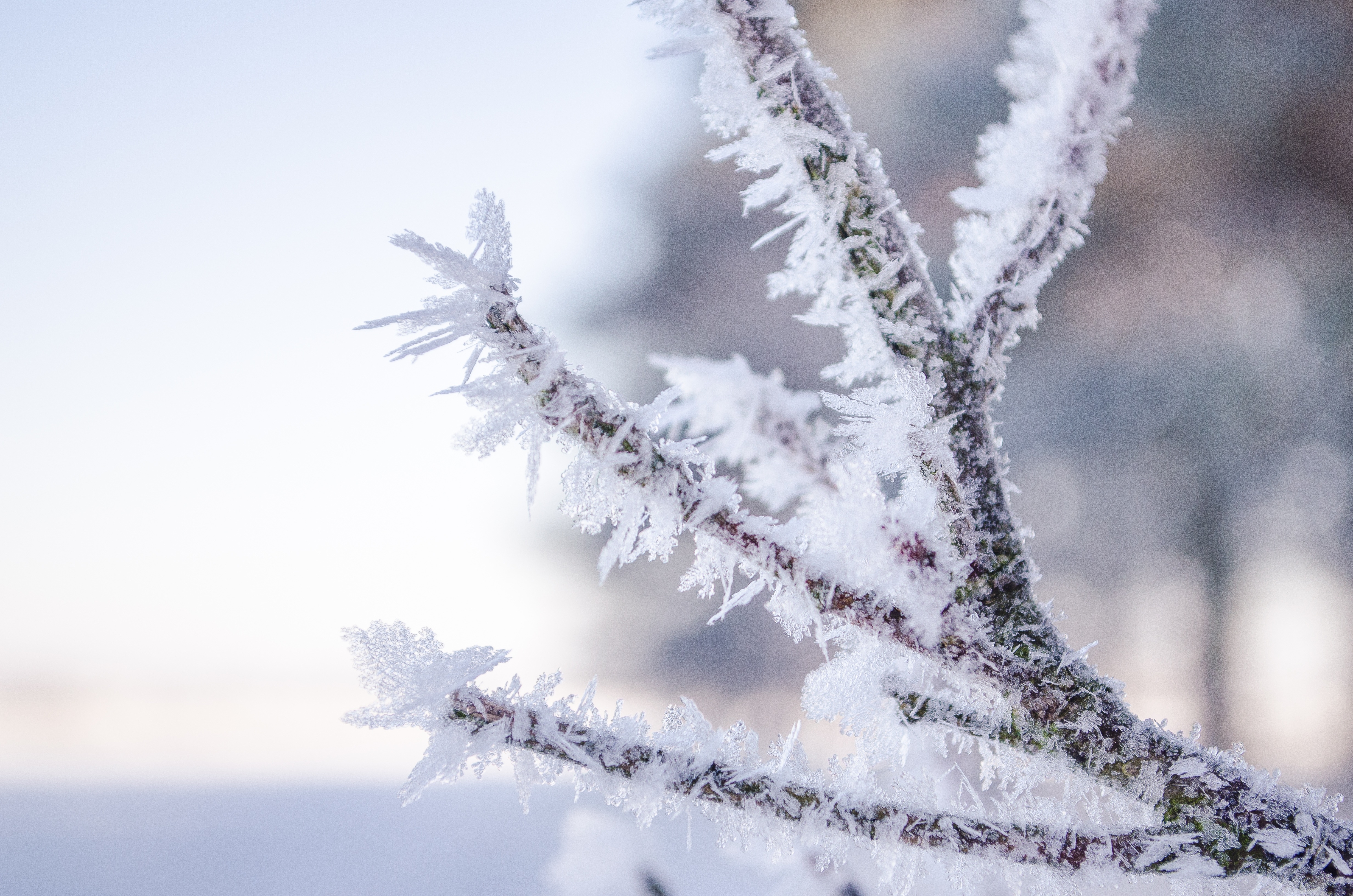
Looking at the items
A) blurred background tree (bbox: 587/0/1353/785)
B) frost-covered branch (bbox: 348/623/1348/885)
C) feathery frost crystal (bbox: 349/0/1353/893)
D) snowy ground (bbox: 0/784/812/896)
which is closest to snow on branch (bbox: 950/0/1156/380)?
feathery frost crystal (bbox: 349/0/1353/893)

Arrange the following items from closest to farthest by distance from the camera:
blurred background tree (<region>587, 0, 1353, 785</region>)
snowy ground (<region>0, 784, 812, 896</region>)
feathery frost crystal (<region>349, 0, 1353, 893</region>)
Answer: feathery frost crystal (<region>349, 0, 1353, 893</region>) < snowy ground (<region>0, 784, 812, 896</region>) < blurred background tree (<region>587, 0, 1353, 785</region>)

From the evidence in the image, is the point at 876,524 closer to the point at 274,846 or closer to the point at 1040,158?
the point at 1040,158

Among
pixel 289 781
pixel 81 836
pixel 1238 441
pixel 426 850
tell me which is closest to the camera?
pixel 81 836

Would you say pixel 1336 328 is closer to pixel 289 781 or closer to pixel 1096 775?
pixel 1096 775

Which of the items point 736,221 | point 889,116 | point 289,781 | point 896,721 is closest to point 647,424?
point 896,721

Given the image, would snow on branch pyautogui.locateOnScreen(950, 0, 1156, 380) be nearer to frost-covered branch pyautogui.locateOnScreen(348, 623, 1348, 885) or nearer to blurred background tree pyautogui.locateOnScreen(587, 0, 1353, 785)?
frost-covered branch pyautogui.locateOnScreen(348, 623, 1348, 885)

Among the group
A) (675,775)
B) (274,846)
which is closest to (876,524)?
(675,775)
